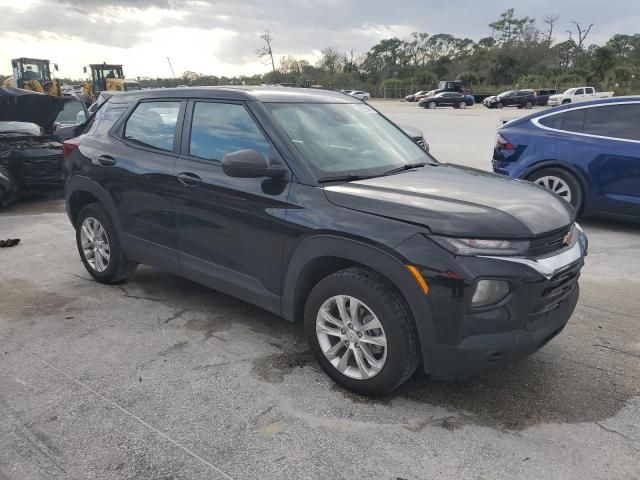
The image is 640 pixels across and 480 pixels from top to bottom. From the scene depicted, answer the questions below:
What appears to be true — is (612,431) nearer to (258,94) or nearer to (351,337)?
(351,337)

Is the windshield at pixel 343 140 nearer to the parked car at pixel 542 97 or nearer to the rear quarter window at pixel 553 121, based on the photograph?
the rear quarter window at pixel 553 121

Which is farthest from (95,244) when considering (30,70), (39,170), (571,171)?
(30,70)

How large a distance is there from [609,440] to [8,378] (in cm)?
349

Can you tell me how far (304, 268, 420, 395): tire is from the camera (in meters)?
2.85

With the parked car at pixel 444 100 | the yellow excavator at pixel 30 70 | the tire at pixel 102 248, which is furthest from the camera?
the parked car at pixel 444 100

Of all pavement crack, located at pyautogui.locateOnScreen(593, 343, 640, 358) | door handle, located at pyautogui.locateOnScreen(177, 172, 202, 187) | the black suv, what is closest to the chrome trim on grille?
the black suv

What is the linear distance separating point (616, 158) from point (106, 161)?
5633mm

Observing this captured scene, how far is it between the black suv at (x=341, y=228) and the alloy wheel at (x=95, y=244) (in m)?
0.17

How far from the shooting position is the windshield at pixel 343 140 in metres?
3.50

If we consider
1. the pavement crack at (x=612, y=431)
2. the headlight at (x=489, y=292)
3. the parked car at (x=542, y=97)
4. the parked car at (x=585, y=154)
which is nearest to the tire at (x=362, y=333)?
the headlight at (x=489, y=292)

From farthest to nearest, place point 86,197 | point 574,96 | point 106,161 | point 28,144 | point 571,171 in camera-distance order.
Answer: point 574,96 < point 28,144 < point 571,171 < point 86,197 < point 106,161

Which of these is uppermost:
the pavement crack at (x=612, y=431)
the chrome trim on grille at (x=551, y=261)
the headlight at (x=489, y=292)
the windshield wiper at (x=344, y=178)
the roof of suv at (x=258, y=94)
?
the roof of suv at (x=258, y=94)

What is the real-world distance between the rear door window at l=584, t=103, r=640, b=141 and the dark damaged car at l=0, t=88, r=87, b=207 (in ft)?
25.6

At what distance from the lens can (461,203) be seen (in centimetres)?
294
